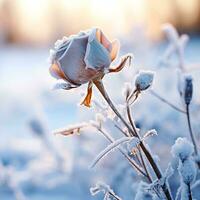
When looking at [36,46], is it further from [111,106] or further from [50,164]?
[111,106]

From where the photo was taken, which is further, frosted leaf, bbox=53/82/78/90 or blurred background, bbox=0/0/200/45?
blurred background, bbox=0/0/200/45

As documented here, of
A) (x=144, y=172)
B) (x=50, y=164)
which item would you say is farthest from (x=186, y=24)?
(x=144, y=172)

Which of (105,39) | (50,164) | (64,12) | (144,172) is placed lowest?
(64,12)

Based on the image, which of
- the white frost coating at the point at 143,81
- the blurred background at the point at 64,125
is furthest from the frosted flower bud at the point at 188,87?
the blurred background at the point at 64,125

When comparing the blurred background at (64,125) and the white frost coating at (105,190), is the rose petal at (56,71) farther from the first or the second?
the white frost coating at (105,190)

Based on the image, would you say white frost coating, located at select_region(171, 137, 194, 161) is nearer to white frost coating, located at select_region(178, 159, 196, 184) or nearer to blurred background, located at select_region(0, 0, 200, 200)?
white frost coating, located at select_region(178, 159, 196, 184)

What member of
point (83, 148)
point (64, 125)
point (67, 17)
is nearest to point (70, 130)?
point (83, 148)

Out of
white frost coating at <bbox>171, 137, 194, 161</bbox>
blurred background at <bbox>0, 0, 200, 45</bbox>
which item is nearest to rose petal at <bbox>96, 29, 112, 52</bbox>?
white frost coating at <bbox>171, 137, 194, 161</bbox>

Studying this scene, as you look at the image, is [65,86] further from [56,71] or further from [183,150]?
[183,150]
